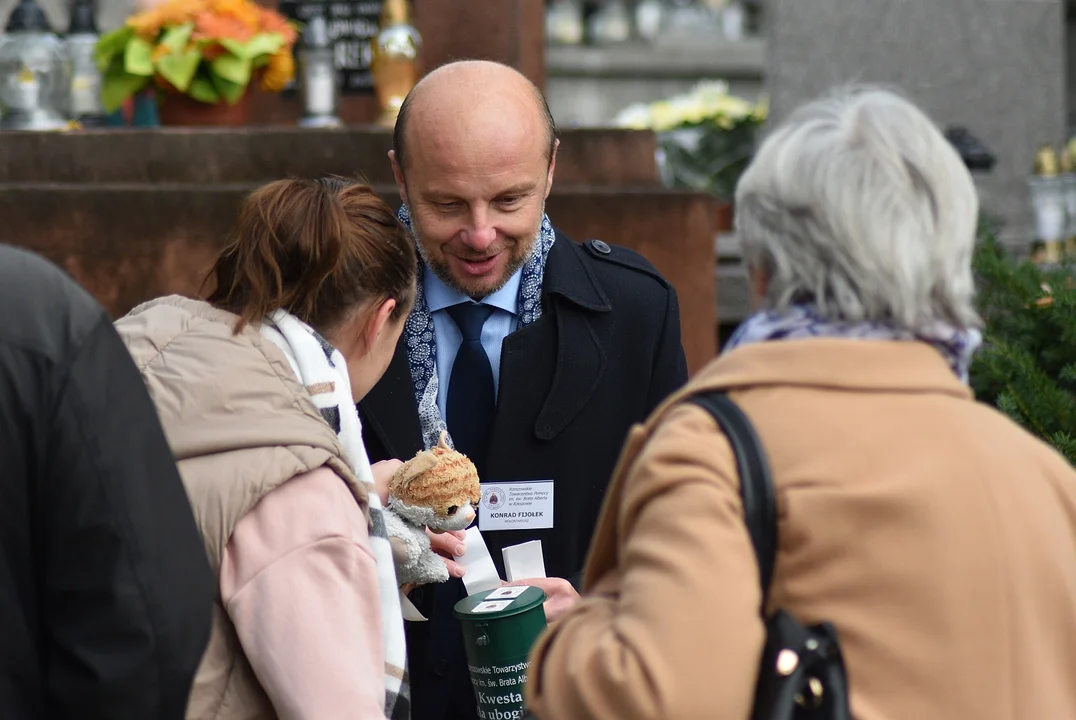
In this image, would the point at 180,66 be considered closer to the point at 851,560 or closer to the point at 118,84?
the point at 118,84

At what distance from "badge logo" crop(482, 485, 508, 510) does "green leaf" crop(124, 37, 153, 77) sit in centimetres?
313

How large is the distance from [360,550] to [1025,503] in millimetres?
993

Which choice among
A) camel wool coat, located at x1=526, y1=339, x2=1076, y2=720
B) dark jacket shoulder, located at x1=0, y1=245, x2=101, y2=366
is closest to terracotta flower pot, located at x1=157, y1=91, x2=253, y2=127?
dark jacket shoulder, located at x1=0, y1=245, x2=101, y2=366

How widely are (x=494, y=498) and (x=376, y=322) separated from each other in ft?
2.33

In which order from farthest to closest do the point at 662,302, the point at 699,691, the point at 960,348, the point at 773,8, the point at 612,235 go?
the point at 773,8 → the point at 612,235 → the point at 662,302 → the point at 960,348 → the point at 699,691

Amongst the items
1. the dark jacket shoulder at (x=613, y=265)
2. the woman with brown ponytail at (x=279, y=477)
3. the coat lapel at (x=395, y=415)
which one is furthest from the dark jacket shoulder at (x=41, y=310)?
the dark jacket shoulder at (x=613, y=265)

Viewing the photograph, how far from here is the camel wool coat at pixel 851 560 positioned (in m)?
1.88

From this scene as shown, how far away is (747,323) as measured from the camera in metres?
2.12

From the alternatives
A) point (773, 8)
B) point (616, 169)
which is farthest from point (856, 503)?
point (773, 8)

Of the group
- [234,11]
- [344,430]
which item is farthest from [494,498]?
[234,11]

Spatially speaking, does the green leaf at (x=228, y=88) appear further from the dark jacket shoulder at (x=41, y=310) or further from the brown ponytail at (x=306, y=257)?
the dark jacket shoulder at (x=41, y=310)

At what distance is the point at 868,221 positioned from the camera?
6.64 ft

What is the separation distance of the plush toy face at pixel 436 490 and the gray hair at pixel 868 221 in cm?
88

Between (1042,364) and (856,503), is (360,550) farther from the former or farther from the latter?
(1042,364)
